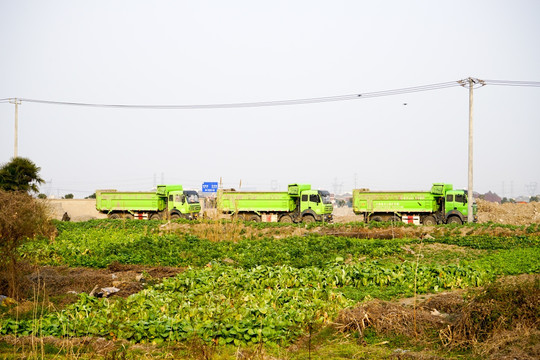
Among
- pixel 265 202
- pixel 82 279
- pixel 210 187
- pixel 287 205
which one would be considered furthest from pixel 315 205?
pixel 82 279

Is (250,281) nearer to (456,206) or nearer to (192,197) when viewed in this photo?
(456,206)

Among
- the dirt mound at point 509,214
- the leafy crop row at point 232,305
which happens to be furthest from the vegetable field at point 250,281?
the dirt mound at point 509,214

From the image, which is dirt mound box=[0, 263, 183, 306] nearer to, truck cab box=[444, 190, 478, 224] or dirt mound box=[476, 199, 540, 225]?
truck cab box=[444, 190, 478, 224]

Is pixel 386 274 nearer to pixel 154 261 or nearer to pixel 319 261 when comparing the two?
pixel 319 261

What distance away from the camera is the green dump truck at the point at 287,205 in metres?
34.8

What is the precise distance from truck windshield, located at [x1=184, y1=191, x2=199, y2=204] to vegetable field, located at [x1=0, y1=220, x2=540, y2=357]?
43.8ft

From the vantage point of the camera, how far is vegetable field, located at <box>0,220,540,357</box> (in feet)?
27.9

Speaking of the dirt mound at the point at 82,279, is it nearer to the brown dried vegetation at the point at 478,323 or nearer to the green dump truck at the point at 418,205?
the brown dried vegetation at the point at 478,323

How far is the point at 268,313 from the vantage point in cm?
910

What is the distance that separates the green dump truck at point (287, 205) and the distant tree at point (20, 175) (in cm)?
1251

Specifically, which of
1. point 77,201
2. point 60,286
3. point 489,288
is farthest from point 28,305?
point 77,201

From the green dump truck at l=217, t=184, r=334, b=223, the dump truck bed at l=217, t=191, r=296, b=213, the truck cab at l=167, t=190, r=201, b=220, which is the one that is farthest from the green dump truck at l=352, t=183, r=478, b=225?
the truck cab at l=167, t=190, r=201, b=220

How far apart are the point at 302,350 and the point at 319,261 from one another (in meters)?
7.64

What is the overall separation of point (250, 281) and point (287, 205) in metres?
23.2
